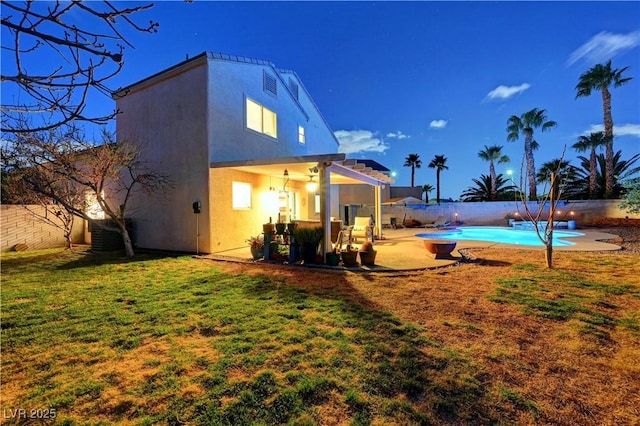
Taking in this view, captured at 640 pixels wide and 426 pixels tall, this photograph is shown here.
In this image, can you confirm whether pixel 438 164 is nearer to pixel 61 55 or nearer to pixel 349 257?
pixel 349 257

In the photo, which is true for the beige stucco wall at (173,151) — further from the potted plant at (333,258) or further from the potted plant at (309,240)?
the potted plant at (333,258)

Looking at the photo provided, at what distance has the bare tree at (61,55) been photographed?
138 cm

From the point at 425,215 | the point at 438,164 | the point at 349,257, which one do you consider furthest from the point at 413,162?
the point at 349,257

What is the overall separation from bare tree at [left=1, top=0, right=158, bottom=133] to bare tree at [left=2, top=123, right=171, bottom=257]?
28.1 feet

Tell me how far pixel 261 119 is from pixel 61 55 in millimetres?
11093

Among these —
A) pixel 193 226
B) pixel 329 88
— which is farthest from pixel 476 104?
pixel 193 226

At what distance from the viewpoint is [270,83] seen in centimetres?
1255

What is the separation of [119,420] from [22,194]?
13.8 m

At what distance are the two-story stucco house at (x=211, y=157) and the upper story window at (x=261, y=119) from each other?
1.8 inches

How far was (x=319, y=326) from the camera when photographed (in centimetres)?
376

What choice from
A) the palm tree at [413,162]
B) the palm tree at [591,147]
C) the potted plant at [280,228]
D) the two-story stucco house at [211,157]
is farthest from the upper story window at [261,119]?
the palm tree at [413,162]

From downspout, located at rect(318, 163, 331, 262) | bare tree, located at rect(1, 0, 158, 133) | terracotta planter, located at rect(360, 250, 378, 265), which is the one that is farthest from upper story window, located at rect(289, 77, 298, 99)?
bare tree, located at rect(1, 0, 158, 133)

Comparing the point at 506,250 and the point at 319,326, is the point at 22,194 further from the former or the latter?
the point at 506,250

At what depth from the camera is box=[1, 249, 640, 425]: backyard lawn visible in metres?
2.19
